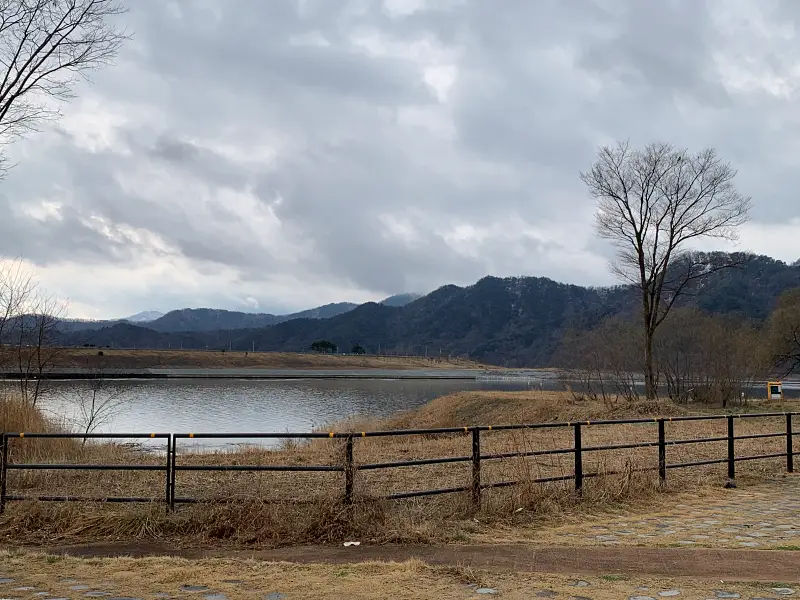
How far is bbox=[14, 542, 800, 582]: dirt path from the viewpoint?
6477mm

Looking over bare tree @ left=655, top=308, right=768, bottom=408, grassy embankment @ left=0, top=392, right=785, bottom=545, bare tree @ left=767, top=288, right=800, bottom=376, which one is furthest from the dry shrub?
bare tree @ left=767, top=288, right=800, bottom=376

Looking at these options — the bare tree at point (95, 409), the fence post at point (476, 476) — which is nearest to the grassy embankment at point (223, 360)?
the bare tree at point (95, 409)

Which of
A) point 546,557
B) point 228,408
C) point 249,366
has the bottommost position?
point 249,366

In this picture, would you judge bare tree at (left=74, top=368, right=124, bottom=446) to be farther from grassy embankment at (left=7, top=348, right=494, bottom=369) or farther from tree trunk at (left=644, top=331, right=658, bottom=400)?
grassy embankment at (left=7, top=348, right=494, bottom=369)

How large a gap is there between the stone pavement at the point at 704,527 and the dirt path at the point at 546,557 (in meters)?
0.45

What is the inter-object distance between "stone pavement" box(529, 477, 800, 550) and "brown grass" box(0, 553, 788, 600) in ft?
5.42

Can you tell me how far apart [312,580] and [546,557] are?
97.8 inches

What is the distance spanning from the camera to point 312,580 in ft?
20.1

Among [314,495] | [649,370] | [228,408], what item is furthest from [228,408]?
[314,495]

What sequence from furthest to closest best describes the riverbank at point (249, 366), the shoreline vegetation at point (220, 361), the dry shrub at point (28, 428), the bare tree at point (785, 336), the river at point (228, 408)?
the shoreline vegetation at point (220, 361), the riverbank at point (249, 366), the bare tree at point (785, 336), the river at point (228, 408), the dry shrub at point (28, 428)

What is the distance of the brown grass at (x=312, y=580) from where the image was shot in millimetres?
5762

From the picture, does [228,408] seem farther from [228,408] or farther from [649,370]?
[649,370]

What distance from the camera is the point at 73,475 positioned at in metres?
11.6

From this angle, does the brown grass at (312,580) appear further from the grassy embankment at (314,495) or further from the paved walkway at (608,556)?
the grassy embankment at (314,495)
